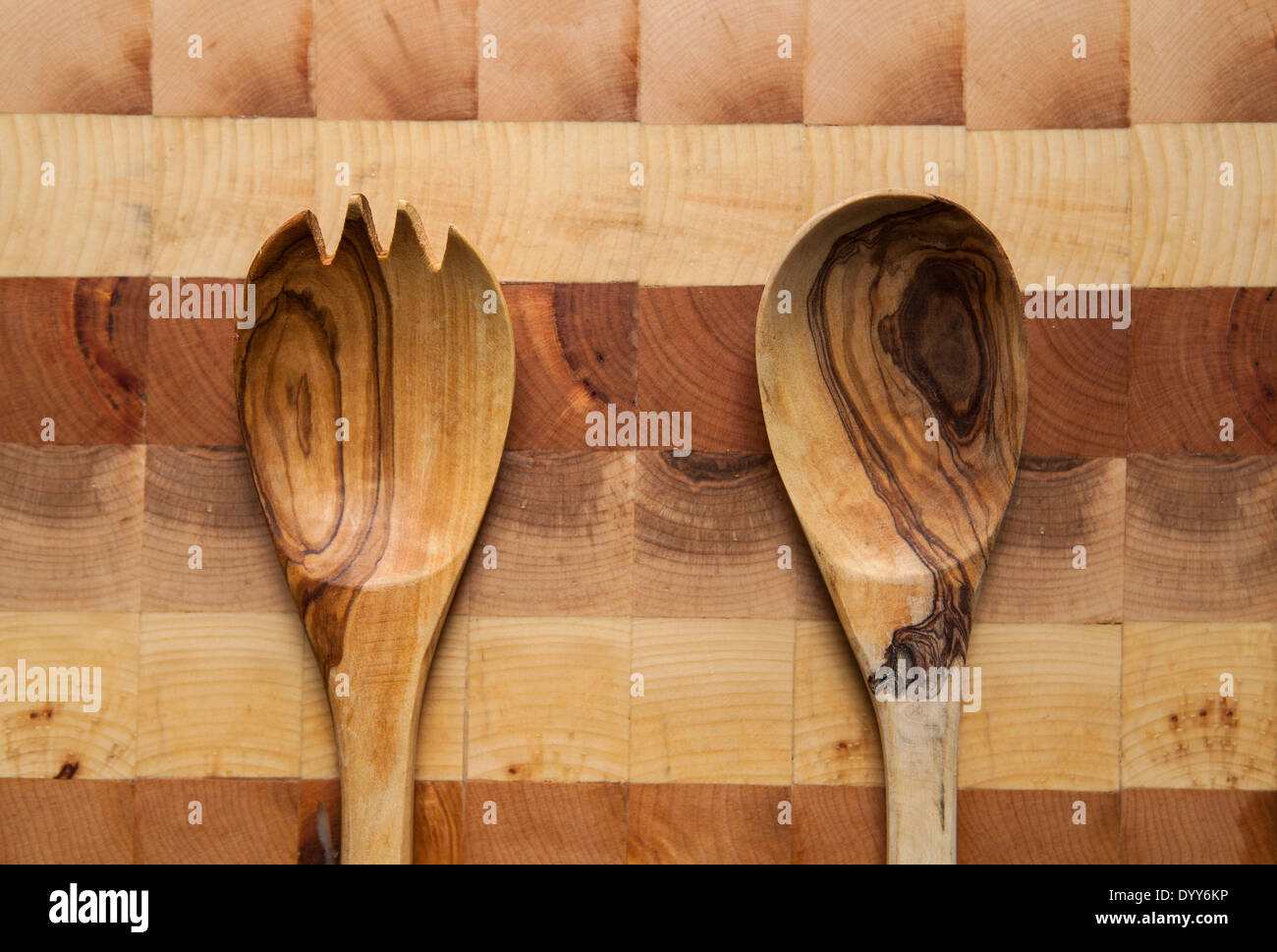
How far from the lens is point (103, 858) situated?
0.93 metres

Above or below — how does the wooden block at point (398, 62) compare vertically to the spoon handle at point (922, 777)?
above

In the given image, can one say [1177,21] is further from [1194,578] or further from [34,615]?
[34,615]

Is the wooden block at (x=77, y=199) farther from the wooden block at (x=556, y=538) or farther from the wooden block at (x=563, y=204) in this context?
the wooden block at (x=556, y=538)

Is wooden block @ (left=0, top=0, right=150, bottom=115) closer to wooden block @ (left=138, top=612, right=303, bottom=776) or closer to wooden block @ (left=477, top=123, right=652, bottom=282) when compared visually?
wooden block @ (left=477, top=123, right=652, bottom=282)

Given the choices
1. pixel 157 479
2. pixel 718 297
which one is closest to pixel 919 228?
pixel 718 297

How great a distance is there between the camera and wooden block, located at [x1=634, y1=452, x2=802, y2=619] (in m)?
0.93

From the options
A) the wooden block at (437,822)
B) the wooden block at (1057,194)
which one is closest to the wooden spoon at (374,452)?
the wooden block at (437,822)

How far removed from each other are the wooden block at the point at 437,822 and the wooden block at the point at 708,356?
413 mm

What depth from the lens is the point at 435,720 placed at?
36.6 inches

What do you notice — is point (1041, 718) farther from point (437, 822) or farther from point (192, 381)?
point (192, 381)

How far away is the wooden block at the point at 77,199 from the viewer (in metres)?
0.95

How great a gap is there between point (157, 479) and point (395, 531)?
0.24 metres

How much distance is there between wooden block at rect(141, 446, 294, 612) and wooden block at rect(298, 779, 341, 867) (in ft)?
0.56

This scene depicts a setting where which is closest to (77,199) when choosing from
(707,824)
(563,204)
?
(563,204)
